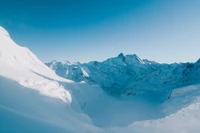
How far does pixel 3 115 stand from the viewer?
41.7 feet

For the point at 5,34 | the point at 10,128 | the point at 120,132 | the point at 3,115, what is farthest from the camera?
the point at 5,34

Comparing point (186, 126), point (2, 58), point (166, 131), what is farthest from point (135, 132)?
point (2, 58)

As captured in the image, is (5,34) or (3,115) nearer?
(3,115)

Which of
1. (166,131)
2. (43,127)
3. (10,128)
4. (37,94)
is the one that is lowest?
(10,128)

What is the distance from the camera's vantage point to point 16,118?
1348cm

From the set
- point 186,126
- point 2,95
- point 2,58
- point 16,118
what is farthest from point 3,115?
point 2,58

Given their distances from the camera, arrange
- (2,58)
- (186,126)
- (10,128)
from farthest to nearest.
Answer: (2,58) → (186,126) → (10,128)

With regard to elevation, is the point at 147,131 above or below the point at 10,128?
above

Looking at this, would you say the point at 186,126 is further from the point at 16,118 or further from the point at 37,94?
the point at 37,94

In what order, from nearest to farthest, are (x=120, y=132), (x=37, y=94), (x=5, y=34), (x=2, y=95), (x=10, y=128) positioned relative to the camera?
(x=10, y=128), (x=2, y=95), (x=120, y=132), (x=37, y=94), (x=5, y=34)

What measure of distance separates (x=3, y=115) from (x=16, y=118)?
1.04m

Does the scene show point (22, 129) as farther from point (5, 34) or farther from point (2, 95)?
point (5, 34)

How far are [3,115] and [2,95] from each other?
36.4 feet

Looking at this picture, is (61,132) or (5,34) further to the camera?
(5,34)
